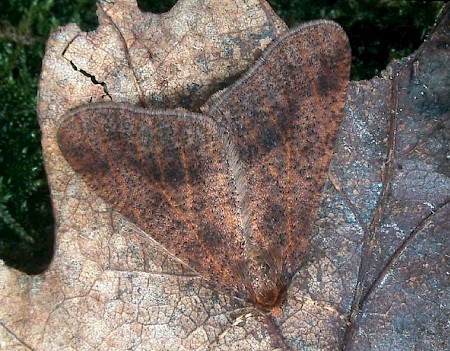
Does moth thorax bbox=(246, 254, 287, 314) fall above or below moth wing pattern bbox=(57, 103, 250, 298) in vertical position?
below

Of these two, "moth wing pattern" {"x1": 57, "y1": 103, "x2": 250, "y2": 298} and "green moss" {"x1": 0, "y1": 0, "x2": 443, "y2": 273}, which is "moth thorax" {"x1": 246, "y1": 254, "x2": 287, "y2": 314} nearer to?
"moth wing pattern" {"x1": 57, "y1": 103, "x2": 250, "y2": 298}

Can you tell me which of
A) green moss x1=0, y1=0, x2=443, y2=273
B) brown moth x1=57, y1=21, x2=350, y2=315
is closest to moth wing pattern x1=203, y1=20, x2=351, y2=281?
brown moth x1=57, y1=21, x2=350, y2=315

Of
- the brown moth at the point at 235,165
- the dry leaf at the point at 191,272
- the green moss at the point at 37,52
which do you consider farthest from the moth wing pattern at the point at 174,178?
the green moss at the point at 37,52

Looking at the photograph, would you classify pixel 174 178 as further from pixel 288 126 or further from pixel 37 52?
pixel 37 52

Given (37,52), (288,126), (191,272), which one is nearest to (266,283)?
(191,272)

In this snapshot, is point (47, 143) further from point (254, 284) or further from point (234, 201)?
point (254, 284)

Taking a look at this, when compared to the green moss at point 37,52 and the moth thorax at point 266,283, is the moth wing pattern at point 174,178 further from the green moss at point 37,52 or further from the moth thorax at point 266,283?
the green moss at point 37,52

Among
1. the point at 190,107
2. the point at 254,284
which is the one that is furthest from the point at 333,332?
the point at 190,107
